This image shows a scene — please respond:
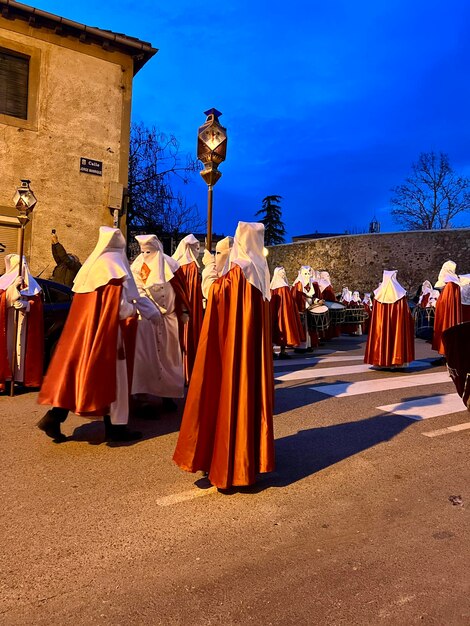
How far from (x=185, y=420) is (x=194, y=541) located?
0.91 meters

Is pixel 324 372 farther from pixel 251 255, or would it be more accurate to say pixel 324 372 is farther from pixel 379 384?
pixel 251 255

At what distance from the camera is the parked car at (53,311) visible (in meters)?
8.02

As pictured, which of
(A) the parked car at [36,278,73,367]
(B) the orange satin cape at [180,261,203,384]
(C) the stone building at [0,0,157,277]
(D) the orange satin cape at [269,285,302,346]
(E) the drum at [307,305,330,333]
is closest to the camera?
(B) the orange satin cape at [180,261,203,384]

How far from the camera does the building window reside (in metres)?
13.1

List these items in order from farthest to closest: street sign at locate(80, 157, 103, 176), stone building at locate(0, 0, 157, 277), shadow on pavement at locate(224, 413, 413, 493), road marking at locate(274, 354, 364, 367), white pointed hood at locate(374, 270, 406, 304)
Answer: street sign at locate(80, 157, 103, 176)
stone building at locate(0, 0, 157, 277)
road marking at locate(274, 354, 364, 367)
white pointed hood at locate(374, 270, 406, 304)
shadow on pavement at locate(224, 413, 413, 493)

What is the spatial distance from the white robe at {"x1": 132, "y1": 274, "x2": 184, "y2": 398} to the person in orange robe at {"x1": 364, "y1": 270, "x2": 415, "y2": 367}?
512 centimetres

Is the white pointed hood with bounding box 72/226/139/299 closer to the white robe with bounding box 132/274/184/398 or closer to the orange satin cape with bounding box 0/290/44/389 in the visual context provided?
the white robe with bounding box 132/274/184/398

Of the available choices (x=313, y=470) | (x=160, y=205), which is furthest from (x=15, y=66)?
(x=313, y=470)

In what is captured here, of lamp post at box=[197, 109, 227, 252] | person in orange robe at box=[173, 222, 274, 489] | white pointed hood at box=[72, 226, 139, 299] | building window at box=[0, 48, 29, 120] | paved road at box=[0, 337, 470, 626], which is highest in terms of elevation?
building window at box=[0, 48, 29, 120]

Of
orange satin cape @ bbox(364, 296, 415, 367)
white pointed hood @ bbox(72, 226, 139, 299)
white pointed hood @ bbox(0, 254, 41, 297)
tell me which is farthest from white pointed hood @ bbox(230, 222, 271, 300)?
orange satin cape @ bbox(364, 296, 415, 367)

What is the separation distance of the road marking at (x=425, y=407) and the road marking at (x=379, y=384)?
0.81m

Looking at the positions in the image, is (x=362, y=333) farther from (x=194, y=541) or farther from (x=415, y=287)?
(x=194, y=541)

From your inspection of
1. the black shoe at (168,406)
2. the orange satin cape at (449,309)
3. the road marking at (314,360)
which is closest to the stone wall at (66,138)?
the road marking at (314,360)

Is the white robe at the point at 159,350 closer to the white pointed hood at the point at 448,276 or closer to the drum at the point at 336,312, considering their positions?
the white pointed hood at the point at 448,276
